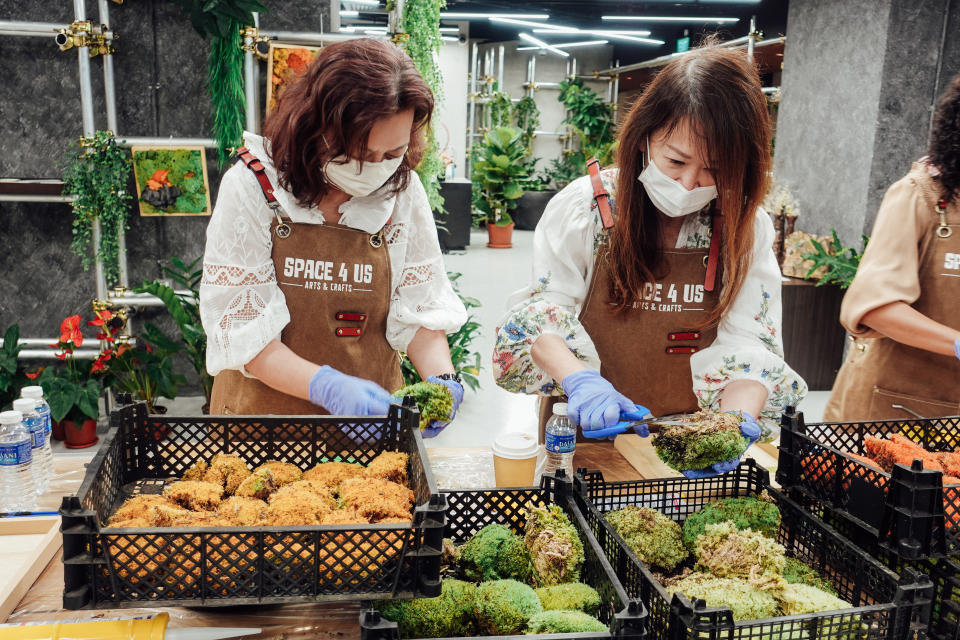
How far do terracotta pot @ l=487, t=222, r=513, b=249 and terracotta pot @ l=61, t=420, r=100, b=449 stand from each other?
8.82 meters

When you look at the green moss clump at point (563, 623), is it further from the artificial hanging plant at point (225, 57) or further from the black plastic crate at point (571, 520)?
Answer: the artificial hanging plant at point (225, 57)

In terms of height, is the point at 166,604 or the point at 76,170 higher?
the point at 76,170

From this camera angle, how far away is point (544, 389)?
2.12m

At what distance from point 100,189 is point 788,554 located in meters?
3.71

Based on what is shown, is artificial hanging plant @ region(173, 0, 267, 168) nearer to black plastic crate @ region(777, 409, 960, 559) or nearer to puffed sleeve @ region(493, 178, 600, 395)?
puffed sleeve @ region(493, 178, 600, 395)

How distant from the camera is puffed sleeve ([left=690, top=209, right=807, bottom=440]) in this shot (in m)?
1.97

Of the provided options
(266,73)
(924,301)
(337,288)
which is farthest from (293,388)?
(266,73)

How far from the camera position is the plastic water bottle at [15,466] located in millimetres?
1591

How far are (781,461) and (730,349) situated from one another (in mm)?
450

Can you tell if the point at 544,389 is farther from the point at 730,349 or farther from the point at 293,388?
the point at 293,388

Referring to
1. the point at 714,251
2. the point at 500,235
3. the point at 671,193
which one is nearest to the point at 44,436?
the point at 671,193

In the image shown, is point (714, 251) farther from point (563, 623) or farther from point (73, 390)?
point (73, 390)

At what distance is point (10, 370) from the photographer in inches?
159

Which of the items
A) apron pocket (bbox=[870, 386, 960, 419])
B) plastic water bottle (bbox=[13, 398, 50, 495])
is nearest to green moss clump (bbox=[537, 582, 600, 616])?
plastic water bottle (bbox=[13, 398, 50, 495])
